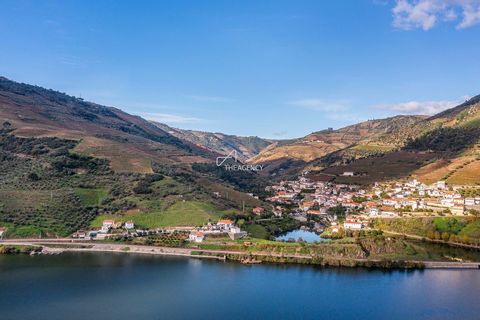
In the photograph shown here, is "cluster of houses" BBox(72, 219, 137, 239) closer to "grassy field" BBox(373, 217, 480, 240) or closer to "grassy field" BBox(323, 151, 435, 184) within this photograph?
"grassy field" BBox(373, 217, 480, 240)

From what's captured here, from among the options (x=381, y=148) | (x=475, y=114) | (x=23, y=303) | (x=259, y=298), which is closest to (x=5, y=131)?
(x=23, y=303)

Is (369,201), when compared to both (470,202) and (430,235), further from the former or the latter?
(430,235)

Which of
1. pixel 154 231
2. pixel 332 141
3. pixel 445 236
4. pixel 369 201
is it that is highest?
pixel 332 141

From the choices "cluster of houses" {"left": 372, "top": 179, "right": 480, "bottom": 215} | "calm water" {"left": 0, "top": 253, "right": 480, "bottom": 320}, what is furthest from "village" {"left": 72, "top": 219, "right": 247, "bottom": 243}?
"cluster of houses" {"left": 372, "top": 179, "right": 480, "bottom": 215}

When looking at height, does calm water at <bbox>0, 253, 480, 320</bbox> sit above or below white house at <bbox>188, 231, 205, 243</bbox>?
below

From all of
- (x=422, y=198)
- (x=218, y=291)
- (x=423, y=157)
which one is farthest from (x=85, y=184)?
(x=423, y=157)

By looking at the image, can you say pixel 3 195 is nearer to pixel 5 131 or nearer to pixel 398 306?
pixel 5 131
